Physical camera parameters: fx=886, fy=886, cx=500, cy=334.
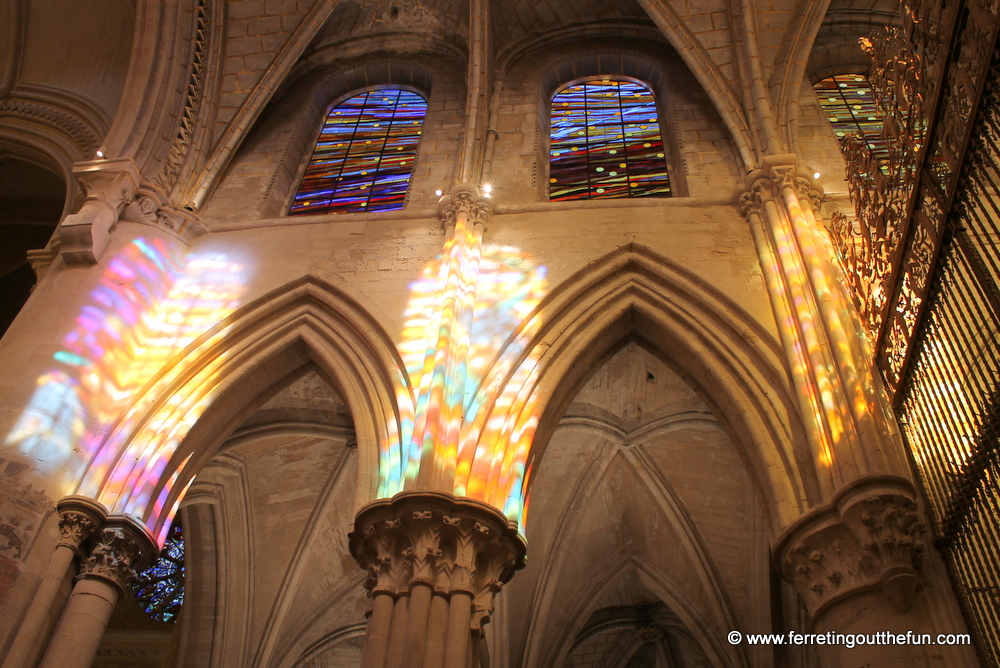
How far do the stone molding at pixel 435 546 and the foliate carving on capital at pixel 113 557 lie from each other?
5.23 feet

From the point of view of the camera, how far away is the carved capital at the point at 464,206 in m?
7.46

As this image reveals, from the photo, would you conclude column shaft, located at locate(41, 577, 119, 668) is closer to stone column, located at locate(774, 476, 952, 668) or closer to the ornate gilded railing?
stone column, located at locate(774, 476, 952, 668)

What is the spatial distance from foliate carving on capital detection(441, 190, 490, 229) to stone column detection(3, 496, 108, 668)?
3495 millimetres

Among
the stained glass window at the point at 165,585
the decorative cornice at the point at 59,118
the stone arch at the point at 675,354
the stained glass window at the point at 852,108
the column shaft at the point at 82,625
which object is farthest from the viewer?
the stained glass window at the point at 165,585

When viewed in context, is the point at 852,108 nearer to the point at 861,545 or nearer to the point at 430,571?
the point at 861,545

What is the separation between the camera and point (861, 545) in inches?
186

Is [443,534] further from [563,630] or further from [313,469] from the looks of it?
[563,630]

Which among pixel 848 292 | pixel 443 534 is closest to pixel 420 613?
pixel 443 534

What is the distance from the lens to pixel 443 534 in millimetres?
5105

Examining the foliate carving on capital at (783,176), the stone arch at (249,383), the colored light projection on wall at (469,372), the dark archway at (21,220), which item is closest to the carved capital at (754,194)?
the foliate carving on capital at (783,176)

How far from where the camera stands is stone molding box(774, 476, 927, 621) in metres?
4.59

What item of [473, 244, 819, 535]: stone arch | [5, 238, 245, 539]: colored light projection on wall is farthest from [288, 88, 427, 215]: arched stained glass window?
[473, 244, 819, 535]: stone arch

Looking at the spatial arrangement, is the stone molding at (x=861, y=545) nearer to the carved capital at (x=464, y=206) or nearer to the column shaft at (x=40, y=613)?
the carved capital at (x=464, y=206)

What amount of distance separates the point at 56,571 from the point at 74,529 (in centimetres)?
27
